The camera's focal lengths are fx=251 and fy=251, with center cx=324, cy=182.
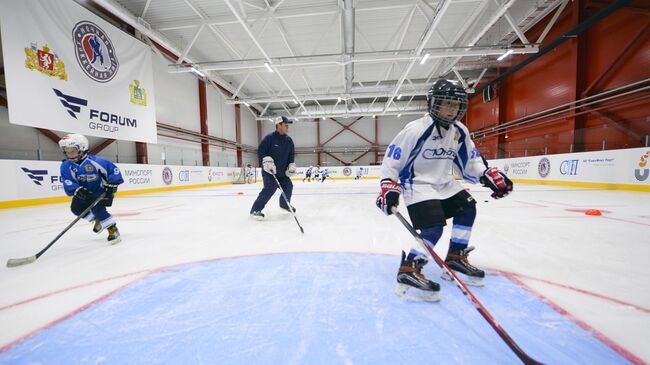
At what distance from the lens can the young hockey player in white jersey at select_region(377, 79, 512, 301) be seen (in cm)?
153

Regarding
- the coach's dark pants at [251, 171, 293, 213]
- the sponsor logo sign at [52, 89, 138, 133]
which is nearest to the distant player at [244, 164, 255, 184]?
the sponsor logo sign at [52, 89, 138, 133]

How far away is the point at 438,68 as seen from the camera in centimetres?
1484

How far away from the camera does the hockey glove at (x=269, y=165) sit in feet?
12.7

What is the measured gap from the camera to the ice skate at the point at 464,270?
159cm

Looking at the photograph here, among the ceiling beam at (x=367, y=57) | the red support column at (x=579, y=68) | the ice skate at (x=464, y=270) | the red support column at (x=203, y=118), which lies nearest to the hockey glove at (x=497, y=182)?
the ice skate at (x=464, y=270)

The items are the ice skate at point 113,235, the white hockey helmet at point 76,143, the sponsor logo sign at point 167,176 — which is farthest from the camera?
the sponsor logo sign at point 167,176

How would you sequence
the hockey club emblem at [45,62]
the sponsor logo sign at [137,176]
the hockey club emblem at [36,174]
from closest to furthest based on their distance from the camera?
the hockey club emblem at [45,62]
the hockey club emblem at [36,174]
the sponsor logo sign at [137,176]

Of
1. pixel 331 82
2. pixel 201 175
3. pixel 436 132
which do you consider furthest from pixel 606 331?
pixel 331 82

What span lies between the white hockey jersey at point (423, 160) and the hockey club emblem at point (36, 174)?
8.94 m

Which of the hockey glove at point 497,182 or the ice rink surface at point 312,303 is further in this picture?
the hockey glove at point 497,182

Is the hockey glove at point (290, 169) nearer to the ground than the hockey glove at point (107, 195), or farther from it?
farther from it

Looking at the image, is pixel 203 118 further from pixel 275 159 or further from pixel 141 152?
pixel 275 159

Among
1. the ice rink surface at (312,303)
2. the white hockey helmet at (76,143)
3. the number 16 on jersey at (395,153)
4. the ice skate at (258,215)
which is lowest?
the ice rink surface at (312,303)

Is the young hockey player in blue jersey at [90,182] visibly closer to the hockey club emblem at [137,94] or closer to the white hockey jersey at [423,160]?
the white hockey jersey at [423,160]
